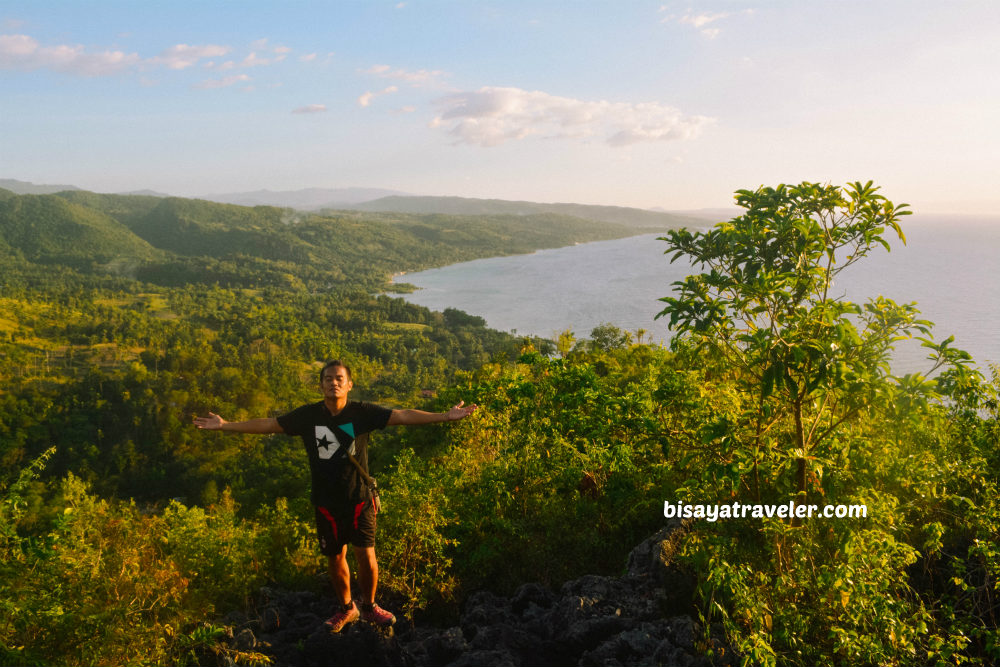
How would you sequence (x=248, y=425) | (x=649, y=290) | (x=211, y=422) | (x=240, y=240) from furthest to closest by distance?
(x=240, y=240) < (x=649, y=290) < (x=211, y=422) < (x=248, y=425)

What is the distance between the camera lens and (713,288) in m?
3.07

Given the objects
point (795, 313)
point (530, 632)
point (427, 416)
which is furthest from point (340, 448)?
point (795, 313)

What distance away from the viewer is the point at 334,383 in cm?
304

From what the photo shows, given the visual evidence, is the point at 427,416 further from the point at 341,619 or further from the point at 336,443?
the point at 341,619

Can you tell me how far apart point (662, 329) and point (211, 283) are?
318ft

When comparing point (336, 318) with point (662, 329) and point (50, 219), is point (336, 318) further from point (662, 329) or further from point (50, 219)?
point (50, 219)

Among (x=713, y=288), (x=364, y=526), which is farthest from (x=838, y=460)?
(x=364, y=526)

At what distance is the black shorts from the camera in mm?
3121

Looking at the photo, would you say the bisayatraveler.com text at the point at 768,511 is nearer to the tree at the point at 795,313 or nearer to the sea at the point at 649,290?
the tree at the point at 795,313

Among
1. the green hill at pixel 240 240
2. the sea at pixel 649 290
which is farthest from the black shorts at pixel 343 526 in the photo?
the green hill at pixel 240 240

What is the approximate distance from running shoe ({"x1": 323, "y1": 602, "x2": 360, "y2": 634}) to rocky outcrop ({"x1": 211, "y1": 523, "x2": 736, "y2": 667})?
5 cm

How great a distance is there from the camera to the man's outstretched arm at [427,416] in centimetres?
303

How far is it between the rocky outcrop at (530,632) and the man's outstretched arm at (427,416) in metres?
1.23

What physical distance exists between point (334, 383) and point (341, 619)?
1409 millimetres
